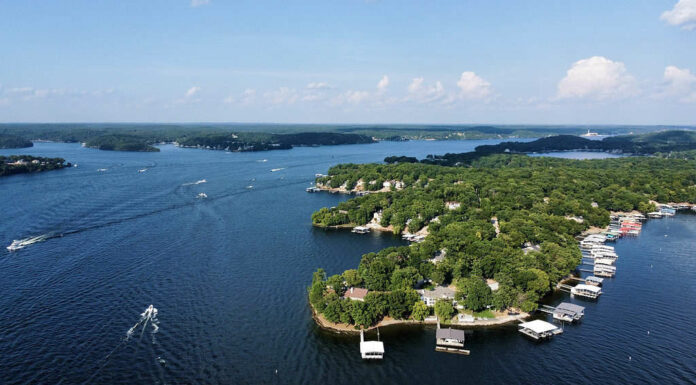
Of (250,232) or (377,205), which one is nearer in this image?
(250,232)

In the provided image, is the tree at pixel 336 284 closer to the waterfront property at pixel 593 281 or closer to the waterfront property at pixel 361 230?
the waterfront property at pixel 361 230

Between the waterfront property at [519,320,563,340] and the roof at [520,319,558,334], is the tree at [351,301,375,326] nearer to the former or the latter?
the waterfront property at [519,320,563,340]

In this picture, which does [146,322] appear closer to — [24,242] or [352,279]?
[352,279]

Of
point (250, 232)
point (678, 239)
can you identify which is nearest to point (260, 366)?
point (250, 232)

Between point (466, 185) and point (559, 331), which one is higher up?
point (466, 185)

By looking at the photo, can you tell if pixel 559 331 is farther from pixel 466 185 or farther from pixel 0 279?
pixel 0 279

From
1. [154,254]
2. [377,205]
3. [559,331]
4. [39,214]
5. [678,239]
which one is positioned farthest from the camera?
[377,205]

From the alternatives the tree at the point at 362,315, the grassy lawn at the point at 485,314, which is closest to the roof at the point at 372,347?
the tree at the point at 362,315

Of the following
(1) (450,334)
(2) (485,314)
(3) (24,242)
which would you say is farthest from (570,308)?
(3) (24,242)
